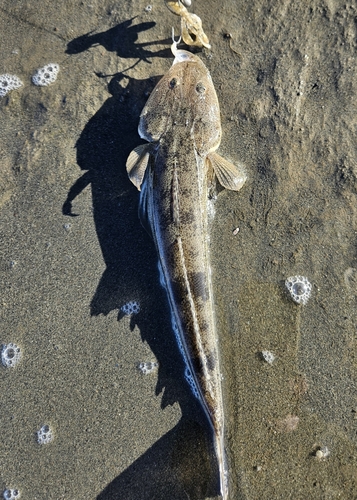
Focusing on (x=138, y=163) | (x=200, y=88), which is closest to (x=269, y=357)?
(x=138, y=163)

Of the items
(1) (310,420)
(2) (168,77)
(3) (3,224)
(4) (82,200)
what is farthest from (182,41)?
(1) (310,420)

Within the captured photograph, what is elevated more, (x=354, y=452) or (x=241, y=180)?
(x=241, y=180)

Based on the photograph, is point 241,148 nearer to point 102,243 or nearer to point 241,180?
point 241,180

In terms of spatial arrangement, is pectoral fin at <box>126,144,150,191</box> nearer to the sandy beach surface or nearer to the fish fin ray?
the fish fin ray

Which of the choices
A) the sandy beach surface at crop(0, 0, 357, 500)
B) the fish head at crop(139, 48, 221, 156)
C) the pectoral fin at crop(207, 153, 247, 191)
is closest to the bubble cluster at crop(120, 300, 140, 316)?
the sandy beach surface at crop(0, 0, 357, 500)

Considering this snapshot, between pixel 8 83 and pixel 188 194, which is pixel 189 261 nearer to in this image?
pixel 188 194

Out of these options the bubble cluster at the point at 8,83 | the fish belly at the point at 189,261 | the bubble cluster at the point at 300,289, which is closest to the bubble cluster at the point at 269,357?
the fish belly at the point at 189,261

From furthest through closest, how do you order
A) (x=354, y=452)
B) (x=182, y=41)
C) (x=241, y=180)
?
(x=182, y=41)
(x=241, y=180)
(x=354, y=452)
